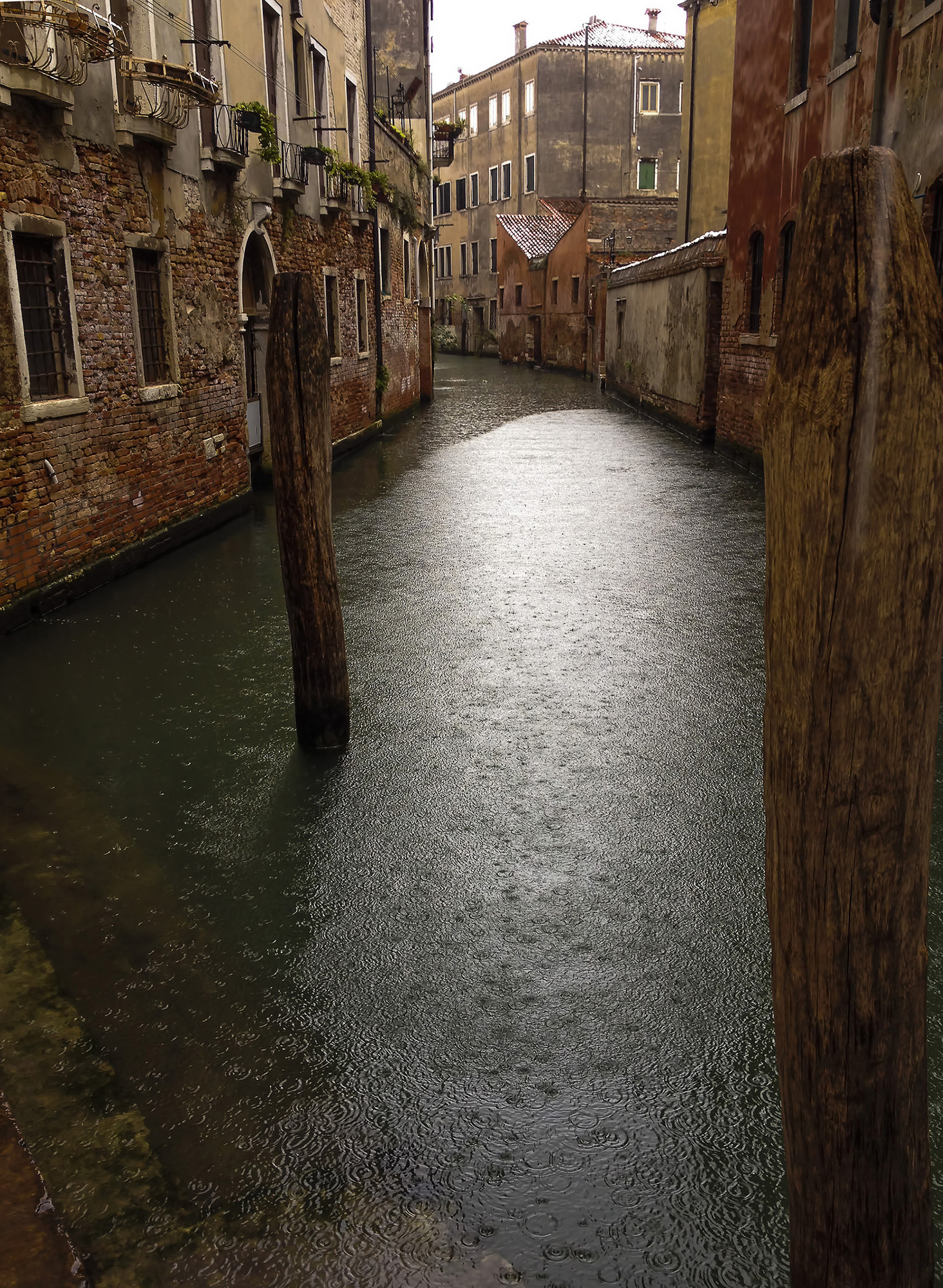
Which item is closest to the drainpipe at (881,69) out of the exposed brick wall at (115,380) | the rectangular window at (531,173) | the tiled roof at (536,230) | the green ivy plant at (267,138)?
the green ivy plant at (267,138)

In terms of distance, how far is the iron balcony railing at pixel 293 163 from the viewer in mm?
12016

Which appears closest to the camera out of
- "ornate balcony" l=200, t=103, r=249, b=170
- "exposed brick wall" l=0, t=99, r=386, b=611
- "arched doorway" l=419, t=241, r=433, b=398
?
"exposed brick wall" l=0, t=99, r=386, b=611

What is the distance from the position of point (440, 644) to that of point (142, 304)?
4190mm

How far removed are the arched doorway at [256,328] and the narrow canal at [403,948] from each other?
5.19m

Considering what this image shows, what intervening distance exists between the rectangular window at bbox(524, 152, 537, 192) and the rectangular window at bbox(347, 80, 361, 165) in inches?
1061

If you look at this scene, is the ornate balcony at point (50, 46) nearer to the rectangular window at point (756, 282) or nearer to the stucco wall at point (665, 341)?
the rectangular window at point (756, 282)

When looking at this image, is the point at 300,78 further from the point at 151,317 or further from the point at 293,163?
the point at 151,317

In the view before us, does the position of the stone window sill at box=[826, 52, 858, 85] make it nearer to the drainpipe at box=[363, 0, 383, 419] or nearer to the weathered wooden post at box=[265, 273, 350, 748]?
the weathered wooden post at box=[265, 273, 350, 748]

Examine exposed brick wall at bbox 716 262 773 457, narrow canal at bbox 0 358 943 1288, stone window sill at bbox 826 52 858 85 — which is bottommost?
narrow canal at bbox 0 358 943 1288

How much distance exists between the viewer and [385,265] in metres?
18.5

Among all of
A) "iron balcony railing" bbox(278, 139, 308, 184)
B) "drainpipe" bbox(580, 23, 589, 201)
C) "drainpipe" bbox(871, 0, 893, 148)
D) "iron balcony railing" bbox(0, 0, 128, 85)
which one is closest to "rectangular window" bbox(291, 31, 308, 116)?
"iron balcony railing" bbox(278, 139, 308, 184)

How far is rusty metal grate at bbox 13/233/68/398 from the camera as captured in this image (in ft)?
23.3

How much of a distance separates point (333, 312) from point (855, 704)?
47.0ft

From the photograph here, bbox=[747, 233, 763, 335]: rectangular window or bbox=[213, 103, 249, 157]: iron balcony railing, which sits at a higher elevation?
bbox=[213, 103, 249, 157]: iron balcony railing
